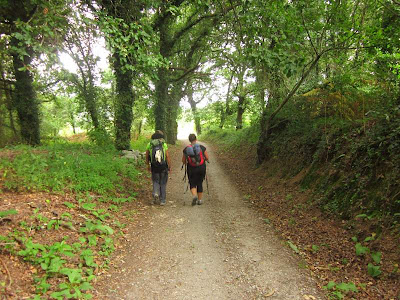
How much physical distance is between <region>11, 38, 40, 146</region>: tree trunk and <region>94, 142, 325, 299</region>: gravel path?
9162 millimetres

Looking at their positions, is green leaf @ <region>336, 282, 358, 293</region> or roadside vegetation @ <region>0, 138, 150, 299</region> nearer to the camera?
roadside vegetation @ <region>0, 138, 150, 299</region>

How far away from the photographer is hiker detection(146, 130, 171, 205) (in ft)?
23.4

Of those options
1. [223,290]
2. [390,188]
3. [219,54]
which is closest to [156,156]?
[223,290]

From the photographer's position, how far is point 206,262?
14.1 feet

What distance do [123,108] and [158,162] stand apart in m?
5.15

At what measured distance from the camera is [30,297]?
3006mm

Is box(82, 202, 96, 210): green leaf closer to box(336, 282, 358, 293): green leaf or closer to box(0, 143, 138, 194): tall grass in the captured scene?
box(0, 143, 138, 194): tall grass

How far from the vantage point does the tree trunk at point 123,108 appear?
10970mm

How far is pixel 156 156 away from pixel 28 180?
3078mm

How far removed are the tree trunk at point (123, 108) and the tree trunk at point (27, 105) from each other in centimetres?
392

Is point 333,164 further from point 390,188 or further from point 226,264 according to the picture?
point 226,264

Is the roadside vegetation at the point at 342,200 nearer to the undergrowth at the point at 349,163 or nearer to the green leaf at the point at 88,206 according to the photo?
the undergrowth at the point at 349,163

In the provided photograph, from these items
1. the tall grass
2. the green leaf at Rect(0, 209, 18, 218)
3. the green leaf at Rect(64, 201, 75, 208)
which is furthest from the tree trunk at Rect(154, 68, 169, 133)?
the green leaf at Rect(0, 209, 18, 218)

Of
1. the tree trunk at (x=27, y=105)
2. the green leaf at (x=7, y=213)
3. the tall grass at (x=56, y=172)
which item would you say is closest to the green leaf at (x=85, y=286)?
the green leaf at (x=7, y=213)
